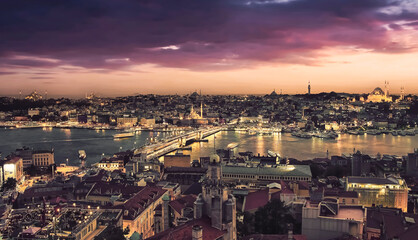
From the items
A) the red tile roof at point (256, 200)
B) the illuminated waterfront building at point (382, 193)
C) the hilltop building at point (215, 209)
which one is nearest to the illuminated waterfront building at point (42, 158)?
the red tile roof at point (256, 200)

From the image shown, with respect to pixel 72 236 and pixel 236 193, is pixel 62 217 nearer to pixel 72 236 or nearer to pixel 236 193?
pixel 72 236

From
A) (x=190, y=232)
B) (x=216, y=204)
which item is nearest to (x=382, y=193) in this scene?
(x=216, y=204)

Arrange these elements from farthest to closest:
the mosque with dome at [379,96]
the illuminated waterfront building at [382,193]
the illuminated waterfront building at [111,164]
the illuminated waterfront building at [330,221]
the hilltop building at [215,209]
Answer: the mosque with dome at [379,96], the illuminated waterfront building at [111,164], the illuminated waterfront building at [382,193], the illuminated waterfront building at [330,221], the hilltop building at [215,209]

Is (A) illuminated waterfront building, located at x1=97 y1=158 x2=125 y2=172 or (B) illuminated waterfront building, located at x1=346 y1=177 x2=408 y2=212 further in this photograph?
(A) illuminated waterfront building, located at x1=97 y1=158 x2=125 y2=172

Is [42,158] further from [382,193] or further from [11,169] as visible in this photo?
[382,193]

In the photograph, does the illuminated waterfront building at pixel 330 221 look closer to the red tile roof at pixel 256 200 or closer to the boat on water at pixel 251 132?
the red tile roof at pixel 256 200

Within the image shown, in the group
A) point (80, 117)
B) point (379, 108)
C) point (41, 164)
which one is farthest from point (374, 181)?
point (379, 108)

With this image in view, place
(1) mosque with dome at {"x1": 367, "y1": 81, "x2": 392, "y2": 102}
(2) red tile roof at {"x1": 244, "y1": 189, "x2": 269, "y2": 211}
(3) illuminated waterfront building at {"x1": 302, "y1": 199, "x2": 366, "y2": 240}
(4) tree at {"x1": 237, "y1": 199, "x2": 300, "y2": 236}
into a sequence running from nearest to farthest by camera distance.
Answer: (3) illuminated waterfront building at {"x1": 302, "y1": 199, "x2": 366, "y2": 240} < (4) tree at {"x1": 237, "y1": 199, "x2": 300, "y2": 236} < (2) red tile roof at {"x1": 244, "y1": 189, "x2": 269, "y2": 211} < (1) mosque with dome at {"x1": 367, "y1": 81, "x2": 392, "y2": 102}

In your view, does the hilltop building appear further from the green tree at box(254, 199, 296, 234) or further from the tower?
the green tree at box(254, 199, 296, 234)

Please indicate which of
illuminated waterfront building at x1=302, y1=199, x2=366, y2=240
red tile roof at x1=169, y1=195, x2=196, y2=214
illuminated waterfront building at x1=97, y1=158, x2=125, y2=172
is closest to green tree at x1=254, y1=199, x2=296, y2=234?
illuminated waterfront building at x1=302, y1=199, x2=366, y2=240
